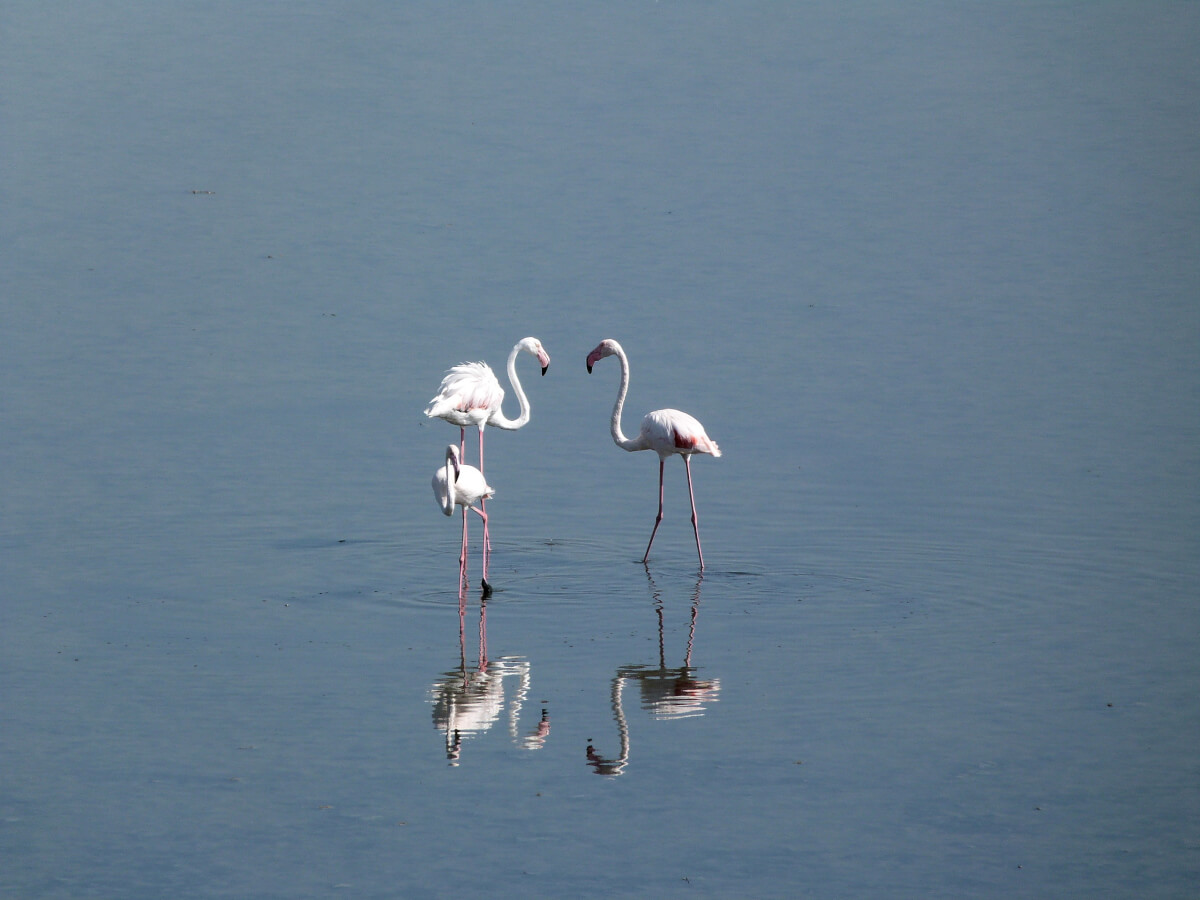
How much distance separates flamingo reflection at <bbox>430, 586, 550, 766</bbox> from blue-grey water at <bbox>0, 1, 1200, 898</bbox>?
0.11 feet

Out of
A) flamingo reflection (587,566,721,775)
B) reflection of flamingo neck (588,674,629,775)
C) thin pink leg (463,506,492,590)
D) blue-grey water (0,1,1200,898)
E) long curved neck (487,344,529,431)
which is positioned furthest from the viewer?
long curved neck (487,344,529,431)

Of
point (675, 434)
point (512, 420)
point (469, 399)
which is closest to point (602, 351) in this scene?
point (512, 420)

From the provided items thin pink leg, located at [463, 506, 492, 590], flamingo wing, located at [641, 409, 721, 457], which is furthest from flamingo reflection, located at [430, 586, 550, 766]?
flamingo wing, located at [641, 409, 721, 457]

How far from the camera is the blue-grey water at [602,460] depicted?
20.9ft

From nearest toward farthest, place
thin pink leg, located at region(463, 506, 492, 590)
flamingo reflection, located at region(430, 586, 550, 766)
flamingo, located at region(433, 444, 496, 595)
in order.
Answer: flamingo reflection, located at region(430, 586, 550, 766), flamingo, located at region(433, 444, 496, 595), thin pink leg, located at region(463, 506, 492, 590)

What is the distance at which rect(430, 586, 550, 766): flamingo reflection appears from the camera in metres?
7.11

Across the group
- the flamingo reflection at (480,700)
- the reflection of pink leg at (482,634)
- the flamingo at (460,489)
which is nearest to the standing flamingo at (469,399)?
the flamingo at (460,489)

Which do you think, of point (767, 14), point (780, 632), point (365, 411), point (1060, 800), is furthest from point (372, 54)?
point (1060, 800)

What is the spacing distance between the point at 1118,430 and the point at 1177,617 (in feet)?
13.6

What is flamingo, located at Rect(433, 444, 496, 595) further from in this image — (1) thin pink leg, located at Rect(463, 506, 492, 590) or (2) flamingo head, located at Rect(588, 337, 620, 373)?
(2) flamingo head, located at Rect(588, 337, 620, 373)

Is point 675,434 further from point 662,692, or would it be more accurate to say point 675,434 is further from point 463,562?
point 662,692

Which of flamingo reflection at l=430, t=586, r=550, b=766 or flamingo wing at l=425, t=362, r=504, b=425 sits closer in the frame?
flamingo reflection at l=430, t=586, r=550, b=766

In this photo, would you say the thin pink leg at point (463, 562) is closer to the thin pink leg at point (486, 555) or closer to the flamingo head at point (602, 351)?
the thin pink leg at point (486, 555)

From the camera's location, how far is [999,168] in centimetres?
2047
